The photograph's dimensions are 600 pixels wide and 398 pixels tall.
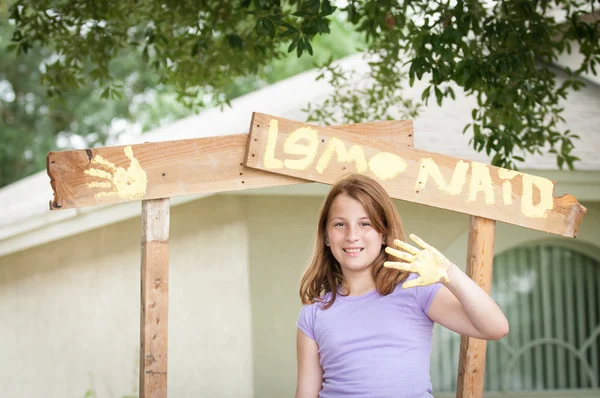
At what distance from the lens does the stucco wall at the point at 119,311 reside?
557 centimetres

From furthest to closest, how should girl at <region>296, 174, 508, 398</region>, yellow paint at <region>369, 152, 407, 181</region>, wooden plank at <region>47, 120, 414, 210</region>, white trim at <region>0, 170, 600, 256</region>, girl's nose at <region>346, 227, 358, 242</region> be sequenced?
white trim at <region>0, 170, 600, 256</region> → yellow paint at <region>369, 152, 407, 181</region> → wooden plank at <region>47, 120, 414, 210</region> → girl's nose at <region>346, 227, 358, 242</region> → girl at <region>296, 174, 508, 398</region>

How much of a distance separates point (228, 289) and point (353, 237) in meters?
3.54

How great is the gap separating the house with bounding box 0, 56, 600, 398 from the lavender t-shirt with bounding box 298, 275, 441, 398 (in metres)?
2.99

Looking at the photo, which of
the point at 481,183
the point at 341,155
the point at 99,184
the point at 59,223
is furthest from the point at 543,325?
the point at 99,184

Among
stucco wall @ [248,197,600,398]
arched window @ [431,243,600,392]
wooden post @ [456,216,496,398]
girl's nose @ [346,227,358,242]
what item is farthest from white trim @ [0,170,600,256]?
arched window @ [431,243,600,392]

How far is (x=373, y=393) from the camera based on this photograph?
263 centimetres

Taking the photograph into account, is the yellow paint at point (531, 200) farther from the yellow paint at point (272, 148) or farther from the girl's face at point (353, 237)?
the yellow paint at point (272, 148)

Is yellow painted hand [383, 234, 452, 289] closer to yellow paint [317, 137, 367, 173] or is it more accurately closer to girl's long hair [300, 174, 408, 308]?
girl's long hair [300, 174, 408, 308]

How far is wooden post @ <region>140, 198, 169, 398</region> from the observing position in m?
2.96

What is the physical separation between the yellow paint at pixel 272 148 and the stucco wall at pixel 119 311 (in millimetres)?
2988

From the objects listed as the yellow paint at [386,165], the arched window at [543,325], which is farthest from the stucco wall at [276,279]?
the yellow paint at [386,165]

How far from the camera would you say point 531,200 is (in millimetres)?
3434

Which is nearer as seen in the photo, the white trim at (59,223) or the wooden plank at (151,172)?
the wooden plank at (151,172)

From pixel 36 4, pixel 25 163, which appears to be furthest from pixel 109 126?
pixel 36 4
